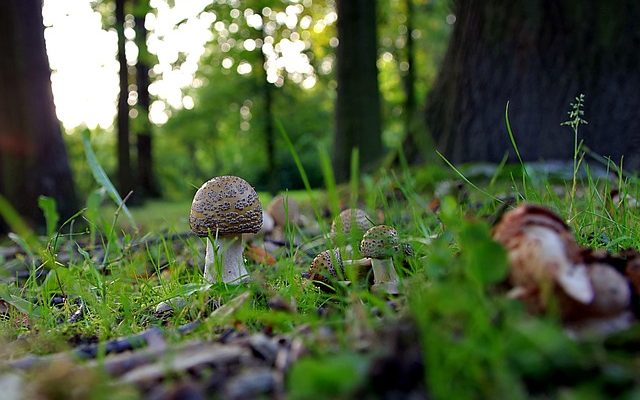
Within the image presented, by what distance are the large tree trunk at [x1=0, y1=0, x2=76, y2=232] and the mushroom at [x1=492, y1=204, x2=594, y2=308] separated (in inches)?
212

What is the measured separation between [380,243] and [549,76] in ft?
8.54

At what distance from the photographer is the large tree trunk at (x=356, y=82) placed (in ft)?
24.1

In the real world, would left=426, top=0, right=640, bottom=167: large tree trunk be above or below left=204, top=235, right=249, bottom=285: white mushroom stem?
above

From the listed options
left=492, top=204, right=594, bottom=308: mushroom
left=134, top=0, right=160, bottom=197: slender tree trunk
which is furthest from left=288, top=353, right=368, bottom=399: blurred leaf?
left=134, top=0, right=160, bottom=197: slender tree trunk

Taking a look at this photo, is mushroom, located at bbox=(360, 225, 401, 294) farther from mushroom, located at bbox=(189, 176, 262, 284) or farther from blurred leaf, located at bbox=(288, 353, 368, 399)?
blurred leaf, located at bbox=(288, 353, 368, 399)

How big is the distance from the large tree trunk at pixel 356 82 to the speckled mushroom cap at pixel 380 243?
17.2 feet

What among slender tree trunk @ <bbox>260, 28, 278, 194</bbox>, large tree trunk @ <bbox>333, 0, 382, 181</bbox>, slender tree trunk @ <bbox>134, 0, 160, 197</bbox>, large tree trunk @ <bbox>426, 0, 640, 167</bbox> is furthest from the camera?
slender tree trunk @ <bbox>260, 28, 278, 194</bbox>

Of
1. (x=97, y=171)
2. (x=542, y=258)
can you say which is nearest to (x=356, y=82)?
(x=97, y=171)

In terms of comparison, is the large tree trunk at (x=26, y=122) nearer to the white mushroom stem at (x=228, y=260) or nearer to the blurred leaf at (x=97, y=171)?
the blurred leaf at (x=97, y=171)

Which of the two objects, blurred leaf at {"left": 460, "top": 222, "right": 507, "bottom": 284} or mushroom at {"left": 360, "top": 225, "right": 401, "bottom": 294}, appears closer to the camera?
blurred leaf at {"left": 460, "top": 222, "right": 507, "bottom": 284}

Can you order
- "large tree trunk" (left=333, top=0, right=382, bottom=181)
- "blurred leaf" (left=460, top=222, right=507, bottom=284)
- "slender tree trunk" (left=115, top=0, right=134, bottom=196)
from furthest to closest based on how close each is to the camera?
"slender tree trunk" (left=115, top=0, right=134, bottom=196) < "large tree trunk" (left=333, top=0, right=382, bottom=181) < "blurred leaf" (left=460, top=222, right=507, bottom=284)

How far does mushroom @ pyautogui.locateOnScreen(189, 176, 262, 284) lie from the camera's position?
2.35 m

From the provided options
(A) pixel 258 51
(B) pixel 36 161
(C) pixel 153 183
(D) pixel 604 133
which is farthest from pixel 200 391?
(C) pixel 153 183

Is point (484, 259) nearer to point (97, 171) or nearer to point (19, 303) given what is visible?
point (19, 303)
